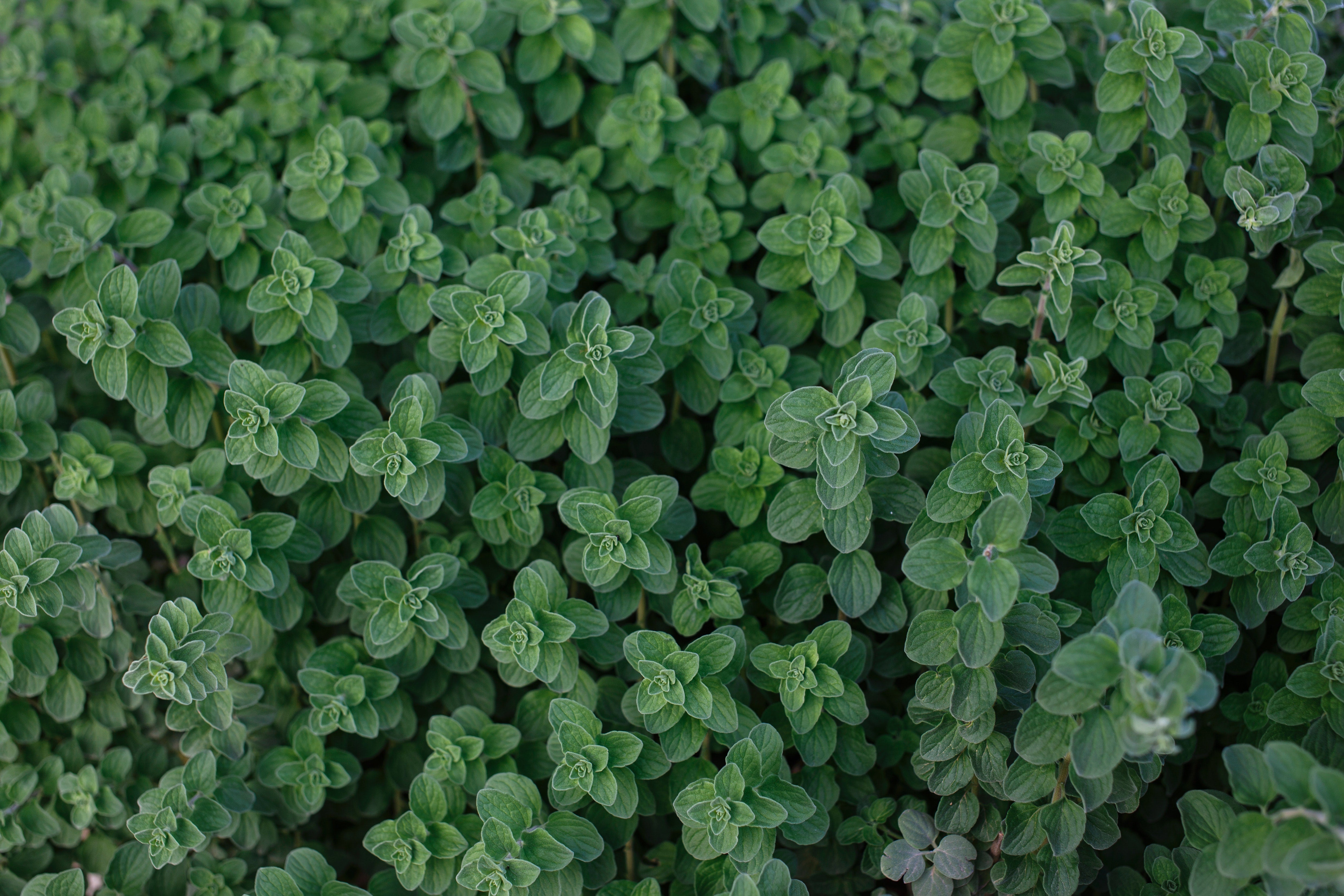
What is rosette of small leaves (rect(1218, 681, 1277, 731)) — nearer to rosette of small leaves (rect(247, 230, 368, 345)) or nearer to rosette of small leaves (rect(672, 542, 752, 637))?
rosette of small leaves (rect(672, 542, 752, 637))

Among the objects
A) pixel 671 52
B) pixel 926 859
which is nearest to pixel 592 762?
pixel 926 859

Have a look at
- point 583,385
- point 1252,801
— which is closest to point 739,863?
Answer: point 1252,801

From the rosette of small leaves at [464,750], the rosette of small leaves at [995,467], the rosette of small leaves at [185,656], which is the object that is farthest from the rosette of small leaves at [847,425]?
the rosette of small leaves at [185,656]

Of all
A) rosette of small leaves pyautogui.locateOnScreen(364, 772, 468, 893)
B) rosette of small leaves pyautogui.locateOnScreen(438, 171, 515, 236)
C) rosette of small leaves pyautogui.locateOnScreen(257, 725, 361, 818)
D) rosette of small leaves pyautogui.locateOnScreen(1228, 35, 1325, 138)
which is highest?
rosette of small leaves pyautogui.locateOnScreen(1228, 35, 1325, 138)

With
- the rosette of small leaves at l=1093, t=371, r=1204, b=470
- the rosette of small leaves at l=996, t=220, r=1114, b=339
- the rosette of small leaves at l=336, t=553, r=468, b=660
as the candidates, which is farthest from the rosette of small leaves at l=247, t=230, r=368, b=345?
the rosette of small leaves at l=1093, t=371, r=1204, b=470

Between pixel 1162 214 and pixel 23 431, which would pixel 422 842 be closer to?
pixel 23 431

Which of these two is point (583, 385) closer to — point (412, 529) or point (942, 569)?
point (412, 529)
